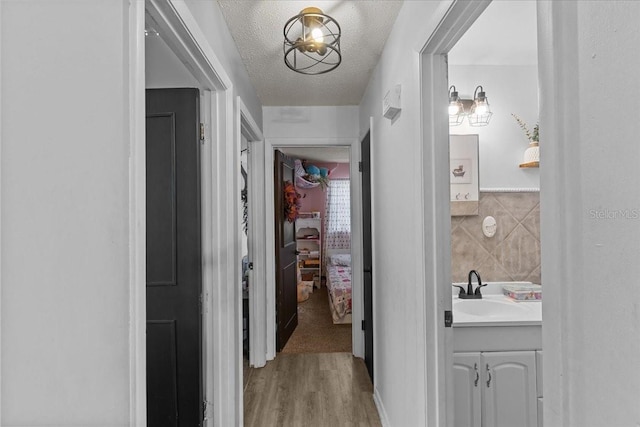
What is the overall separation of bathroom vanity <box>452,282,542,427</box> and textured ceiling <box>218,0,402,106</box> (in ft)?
5.52

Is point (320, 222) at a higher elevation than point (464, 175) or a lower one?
lower

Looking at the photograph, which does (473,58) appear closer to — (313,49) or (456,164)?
(456,164)

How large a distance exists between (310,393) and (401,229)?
1.69 metres

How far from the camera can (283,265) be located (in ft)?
12.5

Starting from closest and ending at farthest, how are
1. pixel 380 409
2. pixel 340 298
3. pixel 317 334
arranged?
pixel 380 409
pixel 317 334
pixel 340 298

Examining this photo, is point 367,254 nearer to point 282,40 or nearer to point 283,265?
point 283,265

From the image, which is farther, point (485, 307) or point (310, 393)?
point (310, 393)

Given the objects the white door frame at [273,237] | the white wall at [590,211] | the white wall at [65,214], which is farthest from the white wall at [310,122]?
the white wall at [590,211]

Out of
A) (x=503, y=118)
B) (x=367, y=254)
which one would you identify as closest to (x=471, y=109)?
(x=503, y=118)

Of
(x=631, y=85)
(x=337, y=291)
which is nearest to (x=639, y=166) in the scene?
(x=631, y=85)

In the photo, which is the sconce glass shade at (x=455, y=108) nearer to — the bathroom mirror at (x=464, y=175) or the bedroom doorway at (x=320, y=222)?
the bathroom mirror at (x=464, y=175)

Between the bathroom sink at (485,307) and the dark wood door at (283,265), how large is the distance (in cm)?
193

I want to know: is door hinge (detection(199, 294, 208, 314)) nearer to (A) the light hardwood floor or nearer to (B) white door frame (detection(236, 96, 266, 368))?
(A) the light hardwood floor

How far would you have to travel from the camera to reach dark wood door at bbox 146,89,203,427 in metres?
1.89
